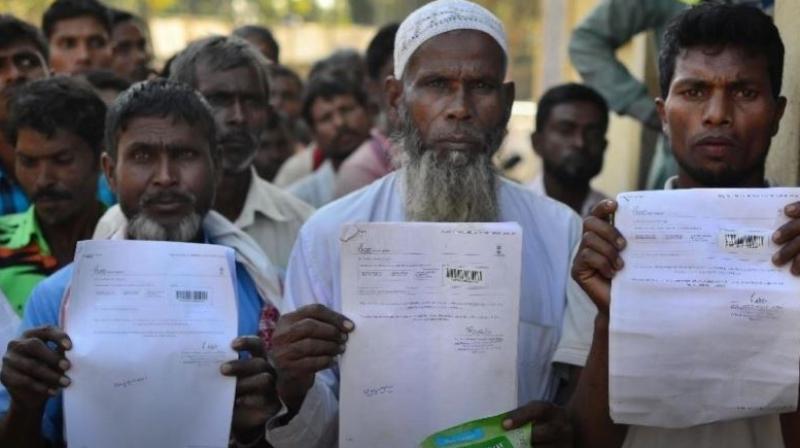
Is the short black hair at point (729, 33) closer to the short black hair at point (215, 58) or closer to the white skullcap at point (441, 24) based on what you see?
the white skullcap at point (441, 24)

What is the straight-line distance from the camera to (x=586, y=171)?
5551 mm

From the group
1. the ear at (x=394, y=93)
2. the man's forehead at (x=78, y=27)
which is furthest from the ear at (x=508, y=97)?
the man's forehead at (x=78, y=27)

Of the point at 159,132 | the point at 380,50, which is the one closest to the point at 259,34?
the point at 380,50

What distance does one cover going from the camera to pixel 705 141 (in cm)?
313

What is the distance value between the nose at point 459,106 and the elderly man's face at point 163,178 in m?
0.86

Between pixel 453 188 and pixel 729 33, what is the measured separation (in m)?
0.91

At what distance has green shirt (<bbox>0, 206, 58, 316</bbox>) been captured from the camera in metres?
3.94

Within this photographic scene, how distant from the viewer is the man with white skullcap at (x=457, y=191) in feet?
11.3

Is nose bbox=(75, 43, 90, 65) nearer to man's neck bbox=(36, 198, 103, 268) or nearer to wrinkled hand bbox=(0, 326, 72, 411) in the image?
man's neck bbox=(36, 198, 103, 268)

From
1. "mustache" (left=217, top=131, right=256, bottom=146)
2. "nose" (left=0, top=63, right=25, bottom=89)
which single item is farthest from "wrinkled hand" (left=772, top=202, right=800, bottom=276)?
"nose" (left=0, top=63, right=25, bottom=89)

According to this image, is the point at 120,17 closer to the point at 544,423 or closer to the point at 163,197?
the point at 163,197

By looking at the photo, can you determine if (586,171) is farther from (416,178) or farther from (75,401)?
(75,401)

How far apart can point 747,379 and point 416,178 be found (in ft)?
4.00

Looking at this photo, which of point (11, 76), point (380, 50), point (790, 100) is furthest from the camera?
point (380, 50)
